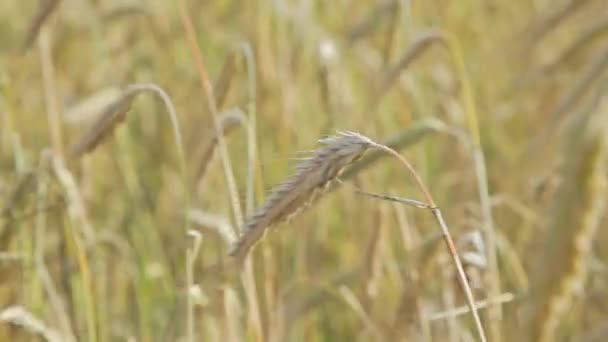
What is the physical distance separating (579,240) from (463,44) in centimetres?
184

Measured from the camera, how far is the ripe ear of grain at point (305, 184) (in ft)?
2.58

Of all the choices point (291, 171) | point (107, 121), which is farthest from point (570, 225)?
point (107, 121)

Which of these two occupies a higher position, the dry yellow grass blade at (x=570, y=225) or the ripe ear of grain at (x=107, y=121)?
the ripe ear of grain at (x=107, y=121)

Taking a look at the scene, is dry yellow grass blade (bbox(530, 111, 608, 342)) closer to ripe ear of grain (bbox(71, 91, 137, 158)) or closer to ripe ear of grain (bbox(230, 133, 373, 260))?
ripe ear of grain (bbox(230, 133, 373, 260))

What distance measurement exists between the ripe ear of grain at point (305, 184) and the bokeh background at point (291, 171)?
0.05m

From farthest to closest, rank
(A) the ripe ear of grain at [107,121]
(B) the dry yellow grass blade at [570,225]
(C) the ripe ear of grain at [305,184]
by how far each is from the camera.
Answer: (A) the ripe ear of grain at [107,121] < (B) the dry yellow grass blade at [570,225] < (C) the ripe ear of grain at [305,184]

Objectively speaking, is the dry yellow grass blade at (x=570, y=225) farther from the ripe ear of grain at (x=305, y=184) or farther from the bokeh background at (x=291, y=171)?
the ripe ear of grain at (x=305, y=184)

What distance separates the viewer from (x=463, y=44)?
2783 millimetres

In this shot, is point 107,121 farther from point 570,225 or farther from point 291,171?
point 570,225

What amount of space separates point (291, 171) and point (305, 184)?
3.1 inches

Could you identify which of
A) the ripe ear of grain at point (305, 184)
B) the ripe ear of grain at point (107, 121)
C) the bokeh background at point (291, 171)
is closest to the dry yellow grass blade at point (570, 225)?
the bokeh background at point (291, 171)

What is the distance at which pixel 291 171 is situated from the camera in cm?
88

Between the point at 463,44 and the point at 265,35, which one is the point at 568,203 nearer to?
the point at 265,35

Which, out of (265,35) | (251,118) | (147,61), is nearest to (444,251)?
(251,118)
